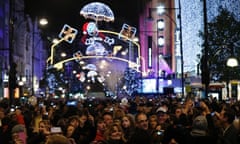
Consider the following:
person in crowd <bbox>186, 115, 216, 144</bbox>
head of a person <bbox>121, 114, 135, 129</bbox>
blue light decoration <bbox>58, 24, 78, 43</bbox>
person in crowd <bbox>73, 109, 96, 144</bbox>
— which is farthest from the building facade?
person in crowd <bbox>186, 115, 216, 144</bbox>

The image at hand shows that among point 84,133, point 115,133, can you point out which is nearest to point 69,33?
point 84,133

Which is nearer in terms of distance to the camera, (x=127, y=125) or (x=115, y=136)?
(x=115, y=136)

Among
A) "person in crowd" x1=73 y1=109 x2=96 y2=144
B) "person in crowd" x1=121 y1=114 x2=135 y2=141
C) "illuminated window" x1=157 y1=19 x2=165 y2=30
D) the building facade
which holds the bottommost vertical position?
"person in crowd" x1=73 y1=109 x2=96 y2=144

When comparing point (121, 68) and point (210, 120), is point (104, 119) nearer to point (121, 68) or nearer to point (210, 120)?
point (210, 120)

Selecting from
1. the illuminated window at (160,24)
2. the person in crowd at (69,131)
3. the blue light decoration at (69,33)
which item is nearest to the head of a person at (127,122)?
the person in crowd at (69,131)

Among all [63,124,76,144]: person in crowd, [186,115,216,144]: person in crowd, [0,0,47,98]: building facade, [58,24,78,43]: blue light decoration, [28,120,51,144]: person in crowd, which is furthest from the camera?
[58,24,78,43]: blue light decoration

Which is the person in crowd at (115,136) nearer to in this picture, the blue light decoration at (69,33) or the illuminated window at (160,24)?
the blue light decoration at (69,33)

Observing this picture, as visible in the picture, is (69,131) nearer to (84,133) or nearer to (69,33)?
(84,133)

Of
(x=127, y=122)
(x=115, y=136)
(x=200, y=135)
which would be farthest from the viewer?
(x=127, y=122)

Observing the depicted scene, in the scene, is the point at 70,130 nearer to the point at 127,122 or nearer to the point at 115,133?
the point at 127,122

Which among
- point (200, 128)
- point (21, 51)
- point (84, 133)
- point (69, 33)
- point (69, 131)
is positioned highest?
point (69, 33)

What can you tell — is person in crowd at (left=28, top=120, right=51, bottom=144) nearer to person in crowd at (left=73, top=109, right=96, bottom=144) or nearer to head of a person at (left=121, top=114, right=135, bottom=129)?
person in crowd at (left=73, top=109, right=96, bottom=144)

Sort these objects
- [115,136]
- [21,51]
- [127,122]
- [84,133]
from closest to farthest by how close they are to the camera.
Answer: [115,136]
[127,122]
[84,133]
[21,51]

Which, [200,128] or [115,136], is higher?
[200,128]
